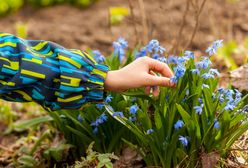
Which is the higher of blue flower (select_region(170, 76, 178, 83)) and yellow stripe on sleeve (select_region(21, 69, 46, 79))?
yellow stripe on sleeve (select_region(21, 69, 46, 79))

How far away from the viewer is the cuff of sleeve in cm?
219

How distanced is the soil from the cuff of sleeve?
7.62ft

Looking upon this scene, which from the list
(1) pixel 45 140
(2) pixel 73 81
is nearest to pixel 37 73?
(2) pixel 73 81

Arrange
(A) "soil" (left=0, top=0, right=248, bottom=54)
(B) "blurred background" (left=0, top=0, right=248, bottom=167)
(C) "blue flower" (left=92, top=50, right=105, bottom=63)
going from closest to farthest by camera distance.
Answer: (C) "blue flower" (left=92, top=50, right=105, bottom=63) < (B) "blurred background" (left=0, top=0, right=248, bottom=167) < (A) "soil" (left=0, top=0, right=248, bottom=54)

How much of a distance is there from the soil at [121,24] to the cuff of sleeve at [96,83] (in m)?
2.32

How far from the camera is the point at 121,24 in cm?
530

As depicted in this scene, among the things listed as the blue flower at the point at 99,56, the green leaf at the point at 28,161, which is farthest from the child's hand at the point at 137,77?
the green leaf at the point at 28,161

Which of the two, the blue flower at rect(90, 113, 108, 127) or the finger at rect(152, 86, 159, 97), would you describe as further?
the blue flower at rect(90, 113, 108, 127)

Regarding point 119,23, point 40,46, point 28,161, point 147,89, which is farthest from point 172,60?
point 119,23

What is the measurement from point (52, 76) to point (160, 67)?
446mm

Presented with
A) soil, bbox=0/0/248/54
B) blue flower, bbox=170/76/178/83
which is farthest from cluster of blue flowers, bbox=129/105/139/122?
soil, bbox=0/0/248/54

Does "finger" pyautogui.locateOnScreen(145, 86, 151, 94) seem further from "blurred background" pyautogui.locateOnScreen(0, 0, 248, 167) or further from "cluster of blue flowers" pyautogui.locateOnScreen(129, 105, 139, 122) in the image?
"blurred background" pyautogui.locateOnScreen(0, 0, 248, 167)

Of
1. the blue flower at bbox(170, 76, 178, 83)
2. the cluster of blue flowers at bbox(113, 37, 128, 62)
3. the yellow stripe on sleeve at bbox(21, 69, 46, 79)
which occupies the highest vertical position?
the cluster of blue flowers at bbox(113, 37, 128, 62)

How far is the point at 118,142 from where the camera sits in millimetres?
2617
